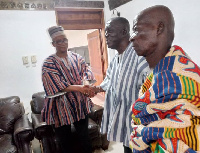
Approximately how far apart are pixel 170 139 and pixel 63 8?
2.96 meters

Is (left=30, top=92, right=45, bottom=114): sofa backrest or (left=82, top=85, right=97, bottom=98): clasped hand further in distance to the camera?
(left=30, top=92, right=45, bottom=114): sofa backrest

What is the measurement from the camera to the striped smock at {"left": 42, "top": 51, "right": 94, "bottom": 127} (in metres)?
1.30

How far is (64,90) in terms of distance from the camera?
4.32 ft

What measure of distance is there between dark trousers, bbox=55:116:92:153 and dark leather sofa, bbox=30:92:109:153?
7 cm

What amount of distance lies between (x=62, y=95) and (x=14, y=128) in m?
0.98

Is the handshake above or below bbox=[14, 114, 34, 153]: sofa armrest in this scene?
above

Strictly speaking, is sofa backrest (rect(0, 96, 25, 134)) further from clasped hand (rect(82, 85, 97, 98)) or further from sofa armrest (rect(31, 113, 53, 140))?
clasped hand (rect(82, 85, 97, 98))

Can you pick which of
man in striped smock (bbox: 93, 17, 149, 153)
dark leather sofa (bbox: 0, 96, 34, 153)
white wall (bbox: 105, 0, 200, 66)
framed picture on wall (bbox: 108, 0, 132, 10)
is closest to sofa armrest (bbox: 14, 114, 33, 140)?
dark leather sofa (bbox: 0, 96, 34, 153)

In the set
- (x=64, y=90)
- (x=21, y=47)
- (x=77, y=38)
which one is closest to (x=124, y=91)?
(x=64, y=90)

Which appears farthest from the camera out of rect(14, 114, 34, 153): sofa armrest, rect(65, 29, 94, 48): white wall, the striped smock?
rect(65, 29, 94, 48): white wall

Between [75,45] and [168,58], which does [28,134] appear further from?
[75,45]

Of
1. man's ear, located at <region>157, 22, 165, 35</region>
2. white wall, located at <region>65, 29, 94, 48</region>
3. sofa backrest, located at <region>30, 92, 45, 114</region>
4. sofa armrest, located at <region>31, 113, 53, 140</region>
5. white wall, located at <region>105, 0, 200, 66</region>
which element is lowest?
sofa armrest, located at <region>31, 113, 53, 140</region>

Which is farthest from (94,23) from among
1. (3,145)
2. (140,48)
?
(140,48)

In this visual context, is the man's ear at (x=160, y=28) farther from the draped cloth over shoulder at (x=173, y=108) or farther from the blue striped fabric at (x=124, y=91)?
the blue striped fabric at (x=124, y=91)
